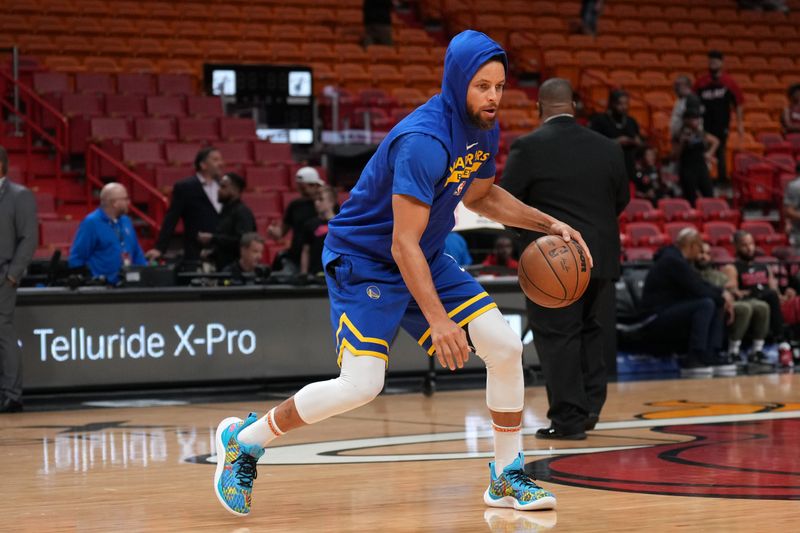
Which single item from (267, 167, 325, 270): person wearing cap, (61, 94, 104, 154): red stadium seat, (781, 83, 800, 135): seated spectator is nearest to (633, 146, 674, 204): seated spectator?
(781, 83, 800, 135): seated spectator

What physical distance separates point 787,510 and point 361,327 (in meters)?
1.62

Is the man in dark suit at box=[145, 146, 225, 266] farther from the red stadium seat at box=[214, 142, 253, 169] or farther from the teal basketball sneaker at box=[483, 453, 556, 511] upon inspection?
the teal basketball sneaker at box=[483, 453, 556, 511]

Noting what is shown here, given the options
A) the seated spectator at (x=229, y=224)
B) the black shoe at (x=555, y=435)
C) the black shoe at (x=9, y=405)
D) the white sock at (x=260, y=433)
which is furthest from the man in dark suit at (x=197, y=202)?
the white sock at (x=260, y=433)

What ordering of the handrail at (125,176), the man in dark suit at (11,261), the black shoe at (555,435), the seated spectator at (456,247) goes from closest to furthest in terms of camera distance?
the black shoe at (555,435) → the man in dark suit at (11,261) → the seated spectator at (456,247) → the handrail at (125,176)

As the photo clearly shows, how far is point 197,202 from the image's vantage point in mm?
10898

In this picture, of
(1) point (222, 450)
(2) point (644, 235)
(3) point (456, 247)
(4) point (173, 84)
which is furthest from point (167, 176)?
(1) point (222, 450)

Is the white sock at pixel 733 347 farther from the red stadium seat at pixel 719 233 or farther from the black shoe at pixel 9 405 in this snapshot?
the black shoe at pixel 9 405

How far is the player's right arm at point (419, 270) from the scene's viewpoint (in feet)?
14.1

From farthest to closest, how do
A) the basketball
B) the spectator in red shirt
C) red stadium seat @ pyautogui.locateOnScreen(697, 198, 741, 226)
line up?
the spectator in red shirt, red stadium seat @ pyautogui.locateOnScreen(697, 198, 741, 226), the basketball

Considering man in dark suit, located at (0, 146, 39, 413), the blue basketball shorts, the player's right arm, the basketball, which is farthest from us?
man in dark suit, located at (0, 146, 39, 413)

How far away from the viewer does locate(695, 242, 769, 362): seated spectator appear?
12164 mm

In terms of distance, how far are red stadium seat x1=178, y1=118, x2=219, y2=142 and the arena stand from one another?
0.03m

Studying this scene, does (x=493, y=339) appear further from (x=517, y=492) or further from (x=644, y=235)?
(x=644, y=235)

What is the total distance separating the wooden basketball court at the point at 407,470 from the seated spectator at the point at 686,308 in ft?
8.36
